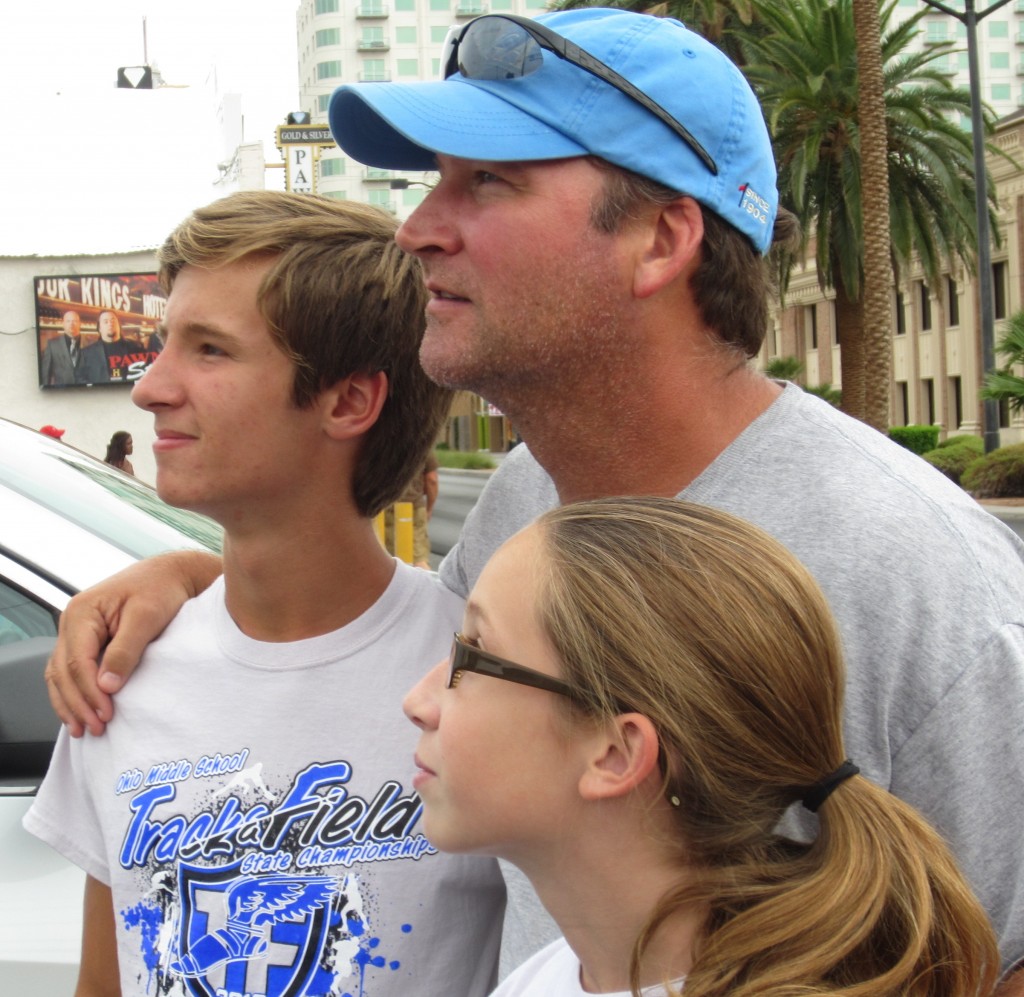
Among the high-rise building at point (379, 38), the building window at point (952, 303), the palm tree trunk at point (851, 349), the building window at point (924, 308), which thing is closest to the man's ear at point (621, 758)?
the palm tree trunk at point (851, 349)

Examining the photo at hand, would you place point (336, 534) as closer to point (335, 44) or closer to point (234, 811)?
point (234, 811)

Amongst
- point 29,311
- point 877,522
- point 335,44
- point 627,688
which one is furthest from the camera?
point 335,44

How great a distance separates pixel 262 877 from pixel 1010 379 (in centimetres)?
2213

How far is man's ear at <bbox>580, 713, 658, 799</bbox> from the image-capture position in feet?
4.57

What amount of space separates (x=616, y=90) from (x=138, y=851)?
1318mm

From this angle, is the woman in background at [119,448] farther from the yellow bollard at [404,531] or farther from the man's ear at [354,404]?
the man's ear at [354,404]

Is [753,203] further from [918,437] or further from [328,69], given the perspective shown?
[328,69]

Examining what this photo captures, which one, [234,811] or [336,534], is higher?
[336,534]

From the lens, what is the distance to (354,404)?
7.16 ft

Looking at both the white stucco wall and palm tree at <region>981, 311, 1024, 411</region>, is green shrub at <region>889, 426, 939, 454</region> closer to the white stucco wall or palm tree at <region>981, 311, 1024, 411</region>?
palm tree at <region>981, 311, 1024, 411</region>

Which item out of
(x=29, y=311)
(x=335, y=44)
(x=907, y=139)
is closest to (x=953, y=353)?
(x=907, y=139)

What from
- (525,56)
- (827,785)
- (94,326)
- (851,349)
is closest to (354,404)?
(525,56)

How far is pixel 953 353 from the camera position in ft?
150

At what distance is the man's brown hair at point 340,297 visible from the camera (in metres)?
2.09
